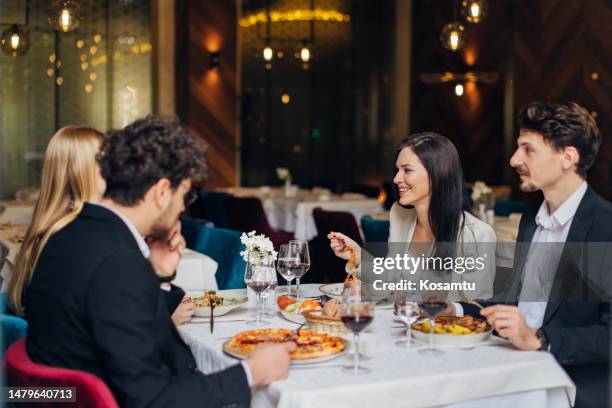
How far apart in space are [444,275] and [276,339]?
1.07 m

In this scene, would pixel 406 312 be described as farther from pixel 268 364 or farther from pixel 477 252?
pixel 477 252

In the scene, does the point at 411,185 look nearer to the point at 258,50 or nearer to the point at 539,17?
the point at 539,17

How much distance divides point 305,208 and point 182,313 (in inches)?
252

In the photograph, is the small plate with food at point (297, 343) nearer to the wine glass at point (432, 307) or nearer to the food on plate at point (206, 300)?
the wine glass at point (432, 307)

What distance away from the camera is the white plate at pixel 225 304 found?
2.67 metres

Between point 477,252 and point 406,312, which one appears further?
point 477,252

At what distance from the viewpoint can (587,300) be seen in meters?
2.49

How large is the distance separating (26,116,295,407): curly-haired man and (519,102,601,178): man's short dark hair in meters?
1.21

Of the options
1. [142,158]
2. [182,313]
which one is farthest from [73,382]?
[182,313]

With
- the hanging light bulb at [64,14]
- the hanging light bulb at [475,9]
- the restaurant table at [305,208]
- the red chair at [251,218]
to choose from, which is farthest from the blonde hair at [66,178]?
the restaurant table at [305,208]

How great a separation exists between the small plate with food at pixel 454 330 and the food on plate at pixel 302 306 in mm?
371

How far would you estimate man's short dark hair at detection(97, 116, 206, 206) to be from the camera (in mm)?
1956

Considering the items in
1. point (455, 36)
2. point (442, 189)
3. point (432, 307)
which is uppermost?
point (455, 36)

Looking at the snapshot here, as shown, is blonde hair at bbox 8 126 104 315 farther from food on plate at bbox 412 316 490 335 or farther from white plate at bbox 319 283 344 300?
food on plate at bbox 412 316 490 335
